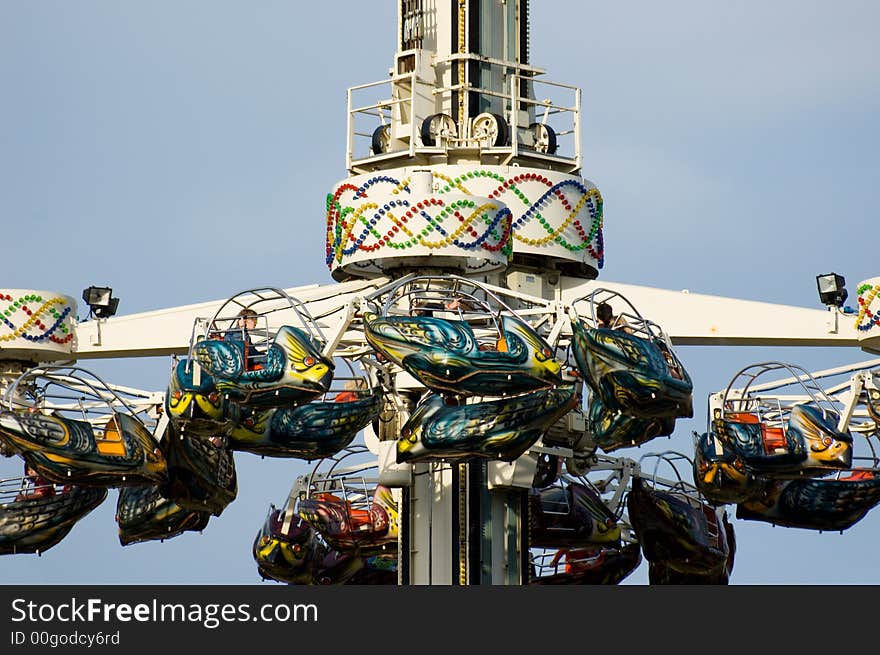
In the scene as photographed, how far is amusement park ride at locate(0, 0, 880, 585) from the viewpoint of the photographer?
5931cm

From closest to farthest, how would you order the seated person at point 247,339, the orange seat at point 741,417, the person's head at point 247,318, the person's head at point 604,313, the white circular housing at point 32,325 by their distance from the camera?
1. the seated person at point 247,339
2. the person's head at point 247,318
3. the person's head at point 604,313
4. the orange seat at point 741,417
5. the white circular housing at point 32,325

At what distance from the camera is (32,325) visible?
223ft

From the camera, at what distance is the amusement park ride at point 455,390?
59312 millimetres

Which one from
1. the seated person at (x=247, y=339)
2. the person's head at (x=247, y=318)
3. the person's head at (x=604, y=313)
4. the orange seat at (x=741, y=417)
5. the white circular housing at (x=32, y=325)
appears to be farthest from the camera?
the white circular housing at (x=32, y=325)

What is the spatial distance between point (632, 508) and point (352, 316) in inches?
523

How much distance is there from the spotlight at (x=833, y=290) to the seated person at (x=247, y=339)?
484 inches

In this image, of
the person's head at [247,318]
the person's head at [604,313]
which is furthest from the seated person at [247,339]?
the person's head at [604,313]

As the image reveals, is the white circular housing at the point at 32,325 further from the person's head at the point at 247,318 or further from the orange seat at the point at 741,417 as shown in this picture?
the orange seat at the point at 741,417

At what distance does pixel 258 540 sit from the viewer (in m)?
72.4

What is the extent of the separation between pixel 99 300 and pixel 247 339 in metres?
10.4

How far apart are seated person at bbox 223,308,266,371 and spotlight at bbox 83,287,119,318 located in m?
8.91

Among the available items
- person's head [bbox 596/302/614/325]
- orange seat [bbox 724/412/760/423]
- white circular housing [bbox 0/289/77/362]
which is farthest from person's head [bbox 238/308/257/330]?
orange seat [bbox 724/412/760/423]

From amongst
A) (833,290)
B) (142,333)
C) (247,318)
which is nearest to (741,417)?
(833,290)
